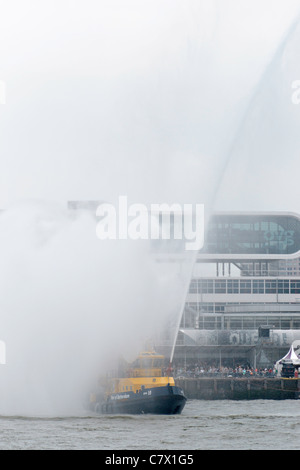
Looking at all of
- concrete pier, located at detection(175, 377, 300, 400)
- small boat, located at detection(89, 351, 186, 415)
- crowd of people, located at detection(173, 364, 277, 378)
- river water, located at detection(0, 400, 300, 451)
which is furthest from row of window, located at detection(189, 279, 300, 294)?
small boat, located at detection(89, 351, 186, 415)

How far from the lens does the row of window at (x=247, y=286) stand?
106 meters

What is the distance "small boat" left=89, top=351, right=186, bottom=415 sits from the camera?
1895 inches

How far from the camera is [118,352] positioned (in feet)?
165

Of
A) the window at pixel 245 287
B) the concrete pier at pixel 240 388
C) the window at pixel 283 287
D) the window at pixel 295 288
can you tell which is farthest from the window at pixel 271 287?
the concrete pier at pixel 240 388

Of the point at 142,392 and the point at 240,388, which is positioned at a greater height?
the point at 240,388

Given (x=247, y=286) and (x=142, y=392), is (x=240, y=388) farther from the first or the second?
(x=247, y=286)

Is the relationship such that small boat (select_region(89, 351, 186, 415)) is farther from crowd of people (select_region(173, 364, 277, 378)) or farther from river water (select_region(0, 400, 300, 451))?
crowd of people (select_region(173, 364, 277, 378))

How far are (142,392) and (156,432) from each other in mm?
8903

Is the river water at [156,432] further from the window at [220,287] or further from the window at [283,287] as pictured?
the window at [283,287]

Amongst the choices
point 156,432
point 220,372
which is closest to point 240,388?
point 220,372

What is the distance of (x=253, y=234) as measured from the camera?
112 meters

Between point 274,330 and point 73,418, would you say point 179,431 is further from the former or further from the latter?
point 274,330

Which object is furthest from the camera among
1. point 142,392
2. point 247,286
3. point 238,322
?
point 247,286
